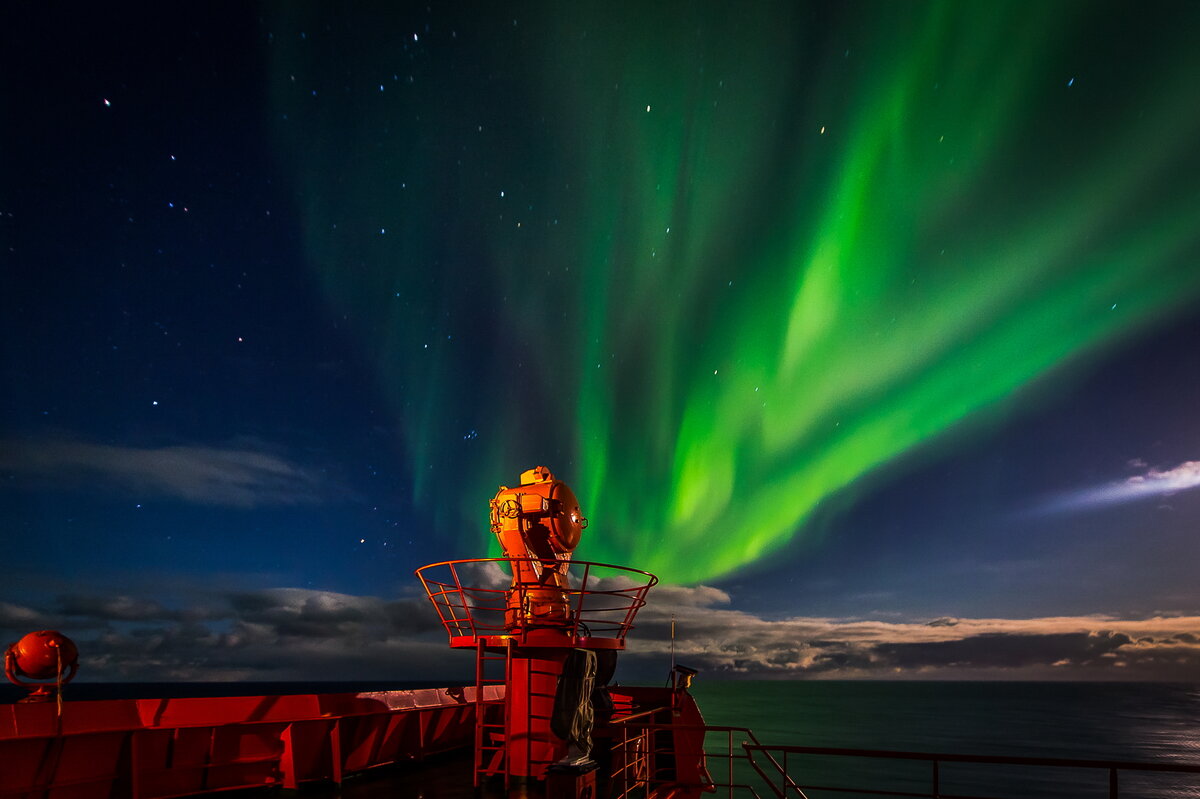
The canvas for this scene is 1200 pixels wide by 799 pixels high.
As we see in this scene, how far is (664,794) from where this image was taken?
16609mm

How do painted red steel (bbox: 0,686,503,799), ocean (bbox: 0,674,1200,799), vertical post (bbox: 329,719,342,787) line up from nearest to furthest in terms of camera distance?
1. painted red steel (bbox: 0,686,503,799)
2. vertical post (bbox: 329,719,342,787)
3. ocean (bbox: 0,674,1200,799)

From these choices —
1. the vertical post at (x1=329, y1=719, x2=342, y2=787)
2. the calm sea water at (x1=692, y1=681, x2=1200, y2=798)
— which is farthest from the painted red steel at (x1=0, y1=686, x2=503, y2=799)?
the calm sea water at (x1=692, y1=681, x2=1200, y2=798)

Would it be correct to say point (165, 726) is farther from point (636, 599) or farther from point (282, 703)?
point (636, 599)

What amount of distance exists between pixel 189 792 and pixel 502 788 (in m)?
4.52

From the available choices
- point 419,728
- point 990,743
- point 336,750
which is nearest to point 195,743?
point 336,750

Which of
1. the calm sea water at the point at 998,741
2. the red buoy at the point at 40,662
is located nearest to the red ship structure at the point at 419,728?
the red buoy at the point at 40,662

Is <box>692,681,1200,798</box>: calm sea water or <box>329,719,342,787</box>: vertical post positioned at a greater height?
<box>329,719,342,787</box>: vertical post

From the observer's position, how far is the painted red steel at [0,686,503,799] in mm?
9711

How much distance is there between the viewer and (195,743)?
11297 millimetres

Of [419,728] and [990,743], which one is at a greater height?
[419,728]

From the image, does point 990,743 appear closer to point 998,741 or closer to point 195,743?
point 998,741

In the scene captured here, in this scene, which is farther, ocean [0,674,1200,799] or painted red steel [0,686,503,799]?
ocean [0,674,1200,799]

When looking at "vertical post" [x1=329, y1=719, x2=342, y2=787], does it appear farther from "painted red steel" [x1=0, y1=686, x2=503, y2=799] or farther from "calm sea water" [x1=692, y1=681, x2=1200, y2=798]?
"calm sea water" [x1=692, y1=681, x2=1200, y2=798]

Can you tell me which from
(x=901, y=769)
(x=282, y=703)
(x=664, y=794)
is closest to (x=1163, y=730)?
(x=901, y=769)
